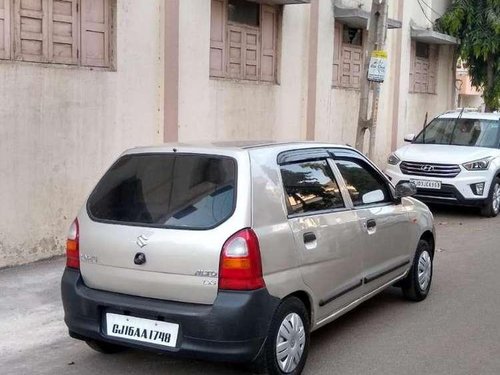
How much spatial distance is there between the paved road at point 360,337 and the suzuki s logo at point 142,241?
3.33 feet

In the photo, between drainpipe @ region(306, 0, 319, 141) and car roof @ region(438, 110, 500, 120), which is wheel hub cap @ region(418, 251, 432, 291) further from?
car roof @ region(438, 110, 500, 120)

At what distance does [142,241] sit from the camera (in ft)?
13.6

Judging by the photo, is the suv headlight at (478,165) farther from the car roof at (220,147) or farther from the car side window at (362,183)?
the car roof at (220,147)

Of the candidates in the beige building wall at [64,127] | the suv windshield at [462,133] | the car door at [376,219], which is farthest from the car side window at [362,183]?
the suv windshield at [462,133]

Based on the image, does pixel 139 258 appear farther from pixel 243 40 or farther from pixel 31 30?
pixel 243 40

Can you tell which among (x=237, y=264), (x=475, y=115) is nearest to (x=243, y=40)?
(x=475, y=115)

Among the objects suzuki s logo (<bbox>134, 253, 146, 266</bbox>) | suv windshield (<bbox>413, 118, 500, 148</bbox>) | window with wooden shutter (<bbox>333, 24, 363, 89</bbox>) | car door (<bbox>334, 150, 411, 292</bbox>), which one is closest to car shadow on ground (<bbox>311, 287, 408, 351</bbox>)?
car door (<bbox>334, 150, 411, 292</bbox>)

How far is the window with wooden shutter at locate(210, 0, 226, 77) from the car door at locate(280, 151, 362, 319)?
537 centimetres

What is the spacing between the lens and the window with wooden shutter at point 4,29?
23.5 feet

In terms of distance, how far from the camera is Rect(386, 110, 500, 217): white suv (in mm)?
10914

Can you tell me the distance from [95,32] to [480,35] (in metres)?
11.6

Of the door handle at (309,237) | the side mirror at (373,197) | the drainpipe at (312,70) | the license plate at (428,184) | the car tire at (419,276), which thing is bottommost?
the car tire at (419,276)

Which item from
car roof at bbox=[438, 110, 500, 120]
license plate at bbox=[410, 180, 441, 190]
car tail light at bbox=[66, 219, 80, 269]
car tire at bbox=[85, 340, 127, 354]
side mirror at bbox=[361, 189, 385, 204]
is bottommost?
car tire at bbox=[85, 340, 127, 354]

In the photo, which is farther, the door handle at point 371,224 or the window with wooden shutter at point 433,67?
the window with wooden shutter at point 433,67
